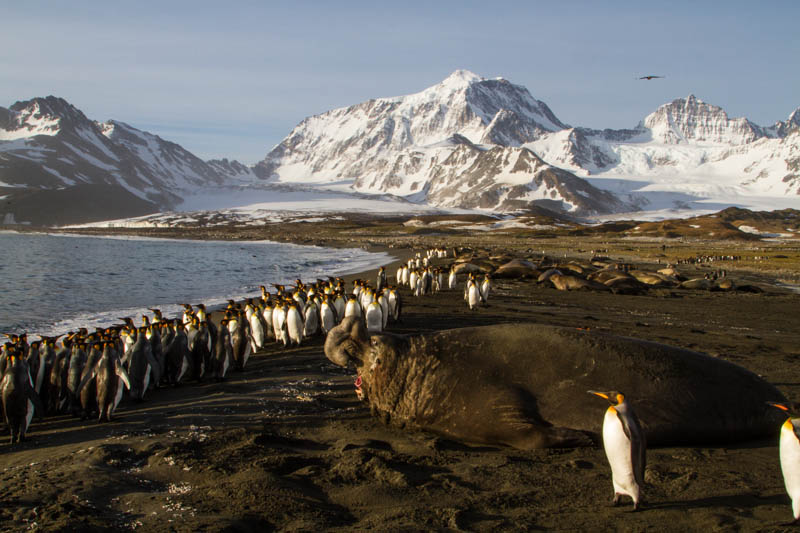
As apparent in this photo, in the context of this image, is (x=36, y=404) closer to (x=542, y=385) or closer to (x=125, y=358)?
(x=125, y=358)

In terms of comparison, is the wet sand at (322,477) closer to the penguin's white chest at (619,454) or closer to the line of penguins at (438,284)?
the penguin's white chest at (619,454)

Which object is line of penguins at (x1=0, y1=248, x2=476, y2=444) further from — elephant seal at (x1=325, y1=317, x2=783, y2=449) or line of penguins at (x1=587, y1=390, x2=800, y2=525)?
line of penguins at (x1=587, y1=390, x2=800, y2=525)

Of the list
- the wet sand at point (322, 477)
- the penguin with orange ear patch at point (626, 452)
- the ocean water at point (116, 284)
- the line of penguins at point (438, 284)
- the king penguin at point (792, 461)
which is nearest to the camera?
the king penguin at point (792, 461)

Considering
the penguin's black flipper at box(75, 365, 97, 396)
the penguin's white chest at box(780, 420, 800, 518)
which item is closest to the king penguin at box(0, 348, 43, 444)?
the penguin's black flipper at box(75, 365, 97, 396)

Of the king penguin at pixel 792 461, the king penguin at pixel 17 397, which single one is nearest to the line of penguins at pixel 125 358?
the king penguin at pixel 17 397

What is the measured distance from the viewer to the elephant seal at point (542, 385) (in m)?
6.59

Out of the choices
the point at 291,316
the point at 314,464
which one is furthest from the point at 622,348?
the point at 291,316

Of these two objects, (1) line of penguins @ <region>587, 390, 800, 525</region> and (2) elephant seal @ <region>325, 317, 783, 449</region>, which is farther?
(2) elephant seal @ <region>325, 317, 783, 449</region>

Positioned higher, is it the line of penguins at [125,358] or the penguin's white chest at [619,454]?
the penguin's white chest at [619,454]

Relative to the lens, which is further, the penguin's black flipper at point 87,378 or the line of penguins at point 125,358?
the penguin's black flipper at point 87,378

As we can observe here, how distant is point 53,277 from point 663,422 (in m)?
34.8

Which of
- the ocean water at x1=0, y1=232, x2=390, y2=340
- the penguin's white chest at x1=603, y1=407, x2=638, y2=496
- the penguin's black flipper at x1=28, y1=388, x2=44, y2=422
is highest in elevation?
the penguin's white chest at x1=603, y1=407, x2=638, y2=496

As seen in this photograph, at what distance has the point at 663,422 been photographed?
21.4ft

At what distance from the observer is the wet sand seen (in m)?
4.92
